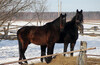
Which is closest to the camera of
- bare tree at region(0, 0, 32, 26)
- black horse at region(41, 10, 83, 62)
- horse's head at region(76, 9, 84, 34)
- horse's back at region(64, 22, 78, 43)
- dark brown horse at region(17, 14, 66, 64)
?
bare tree at region(0, 0, 32, 26)

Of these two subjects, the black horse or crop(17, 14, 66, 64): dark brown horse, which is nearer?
crop(17, 14, 66, 64): dark brown horse

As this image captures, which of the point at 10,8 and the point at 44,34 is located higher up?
the point at 10,8

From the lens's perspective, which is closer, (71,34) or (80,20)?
(80,20)

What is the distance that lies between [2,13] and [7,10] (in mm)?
204

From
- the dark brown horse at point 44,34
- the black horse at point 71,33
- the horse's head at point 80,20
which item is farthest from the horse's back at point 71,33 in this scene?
the dark brown horse at point 44,34

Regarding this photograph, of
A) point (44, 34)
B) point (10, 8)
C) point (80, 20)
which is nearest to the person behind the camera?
point (10, 8)

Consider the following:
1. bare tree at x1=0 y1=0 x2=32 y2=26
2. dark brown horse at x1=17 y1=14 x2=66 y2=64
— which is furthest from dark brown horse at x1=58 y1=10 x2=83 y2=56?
bare tree at x1=0 y1=0 x2=32 y2=26

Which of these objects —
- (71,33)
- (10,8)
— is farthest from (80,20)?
(10,8)

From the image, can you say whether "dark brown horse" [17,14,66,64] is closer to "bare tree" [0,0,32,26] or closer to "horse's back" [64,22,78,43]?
"horse's back" [64,22,78,43]

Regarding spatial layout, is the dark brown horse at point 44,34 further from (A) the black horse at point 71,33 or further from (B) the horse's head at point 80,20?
(B) the horse's head at point 80,20

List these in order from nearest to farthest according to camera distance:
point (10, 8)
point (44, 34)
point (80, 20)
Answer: point (10, 8) → point (44, 34) → point (80, 20)

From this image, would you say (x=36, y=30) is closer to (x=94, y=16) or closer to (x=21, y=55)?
(x=21, y=55)

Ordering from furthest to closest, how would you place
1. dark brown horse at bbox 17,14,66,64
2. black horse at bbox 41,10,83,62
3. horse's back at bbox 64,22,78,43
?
1. horse's back at bbox 64,22,78,43
2. black horse at bbox 41,10,83,62
3. dark brown horse at bbox 17,14,66,64

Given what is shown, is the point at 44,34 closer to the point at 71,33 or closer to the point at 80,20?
the point at 71,33
